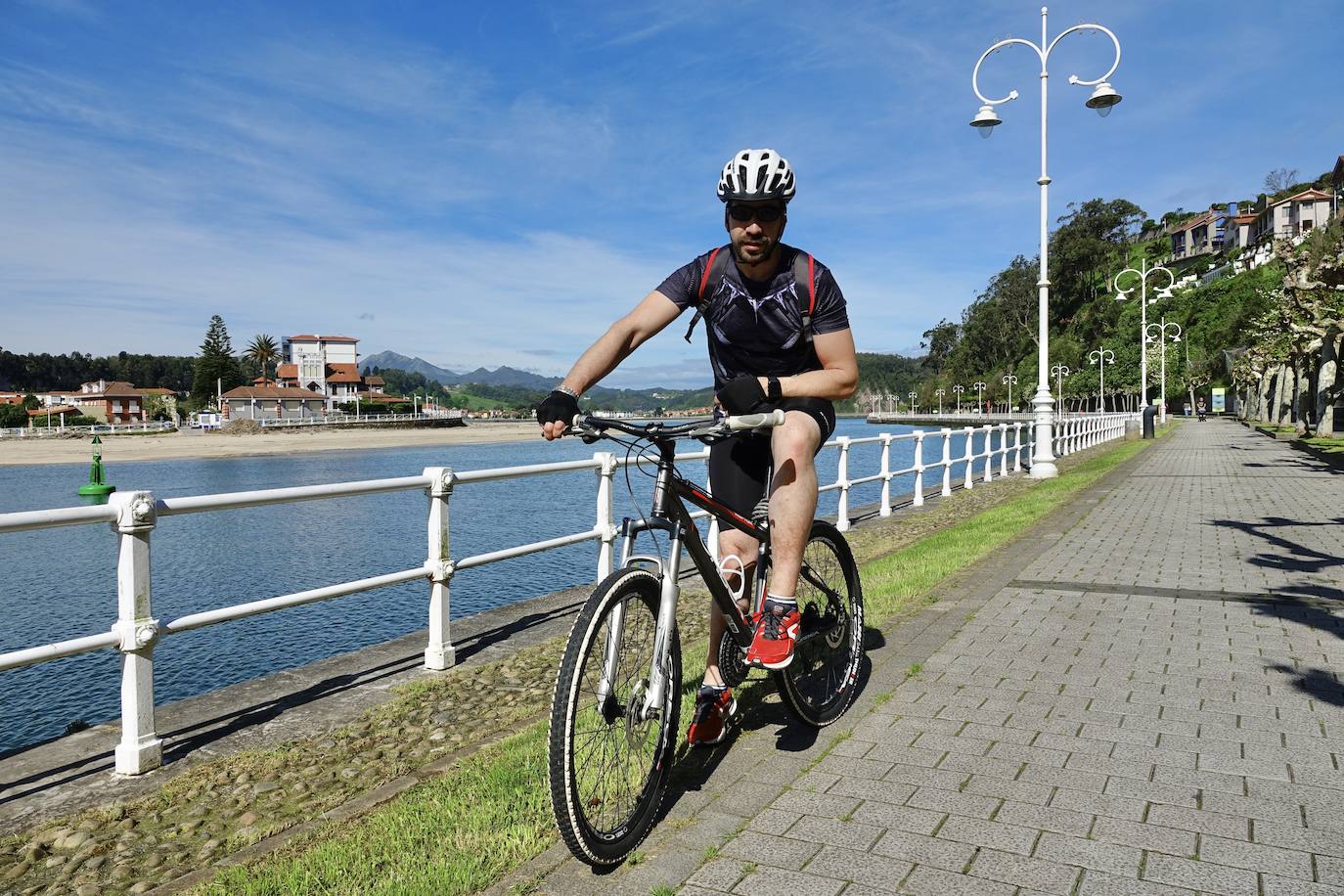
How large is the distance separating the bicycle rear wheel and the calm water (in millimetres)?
938

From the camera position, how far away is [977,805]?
9.84ft

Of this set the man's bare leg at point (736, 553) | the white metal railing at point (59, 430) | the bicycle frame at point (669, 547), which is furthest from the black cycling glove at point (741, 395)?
the white metal railing at point (59, 430)

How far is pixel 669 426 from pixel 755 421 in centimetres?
26

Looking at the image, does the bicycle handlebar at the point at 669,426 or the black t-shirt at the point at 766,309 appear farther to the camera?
the black t-shirt at the point at 766,309

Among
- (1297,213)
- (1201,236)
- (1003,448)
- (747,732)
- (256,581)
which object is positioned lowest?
(256,581)

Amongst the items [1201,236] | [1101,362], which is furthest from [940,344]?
[1101,362]

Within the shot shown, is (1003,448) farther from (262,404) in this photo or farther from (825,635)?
(262,404)

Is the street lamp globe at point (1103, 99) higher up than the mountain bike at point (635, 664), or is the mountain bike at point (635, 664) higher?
the street lamp globe at point (1103, 99)

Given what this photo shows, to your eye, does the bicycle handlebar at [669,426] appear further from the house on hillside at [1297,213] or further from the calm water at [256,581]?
the house on hillside at [1297,213]

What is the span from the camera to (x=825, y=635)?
3.93 m

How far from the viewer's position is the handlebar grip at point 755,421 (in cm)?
271

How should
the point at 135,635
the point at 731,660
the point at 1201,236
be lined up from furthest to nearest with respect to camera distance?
the point at 1201,236 → the point at 135,635 → the point at 731,660

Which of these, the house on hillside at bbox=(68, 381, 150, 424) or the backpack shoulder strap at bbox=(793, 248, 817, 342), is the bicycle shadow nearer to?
the backpack shoulder strap at bbox=(793, 248, 817, 342)

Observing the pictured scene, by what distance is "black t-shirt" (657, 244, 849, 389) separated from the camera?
10.8ft
